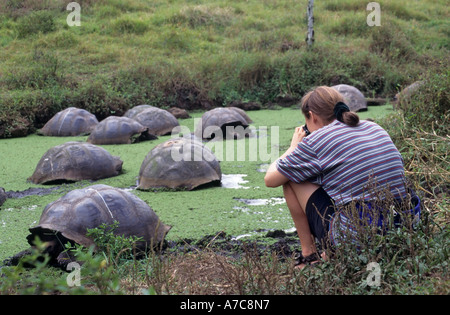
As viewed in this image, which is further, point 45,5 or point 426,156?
point 45,5

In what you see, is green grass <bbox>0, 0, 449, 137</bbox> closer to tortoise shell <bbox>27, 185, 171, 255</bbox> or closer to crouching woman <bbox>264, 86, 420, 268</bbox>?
tortoise shell <bbox>27, 185, 171, 255</bbox>

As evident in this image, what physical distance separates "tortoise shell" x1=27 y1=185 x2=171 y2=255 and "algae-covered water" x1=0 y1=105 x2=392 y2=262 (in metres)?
0.39

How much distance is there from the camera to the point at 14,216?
4688mm

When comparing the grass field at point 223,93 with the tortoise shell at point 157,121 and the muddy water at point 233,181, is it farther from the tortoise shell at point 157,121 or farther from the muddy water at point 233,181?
the tortoise shell at point 157,121

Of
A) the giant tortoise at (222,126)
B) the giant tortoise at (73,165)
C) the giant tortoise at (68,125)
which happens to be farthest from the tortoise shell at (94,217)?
the giant tortoise at (68,125)

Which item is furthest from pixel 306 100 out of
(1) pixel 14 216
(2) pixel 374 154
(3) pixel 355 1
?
(3) pixel 355 1

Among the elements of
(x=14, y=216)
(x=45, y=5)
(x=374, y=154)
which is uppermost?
(x=45, y=5)

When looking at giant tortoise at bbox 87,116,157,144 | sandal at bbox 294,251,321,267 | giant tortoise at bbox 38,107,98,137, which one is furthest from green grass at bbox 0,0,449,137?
sandal at bbox 294,251,321,267

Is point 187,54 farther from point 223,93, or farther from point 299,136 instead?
point 299,136

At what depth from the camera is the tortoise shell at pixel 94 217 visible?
3.46m

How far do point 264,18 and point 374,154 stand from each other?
49.0 ft

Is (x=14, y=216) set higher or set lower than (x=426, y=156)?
lower

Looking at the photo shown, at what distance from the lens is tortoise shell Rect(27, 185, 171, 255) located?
3463mm

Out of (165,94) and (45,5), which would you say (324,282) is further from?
(45,5)
